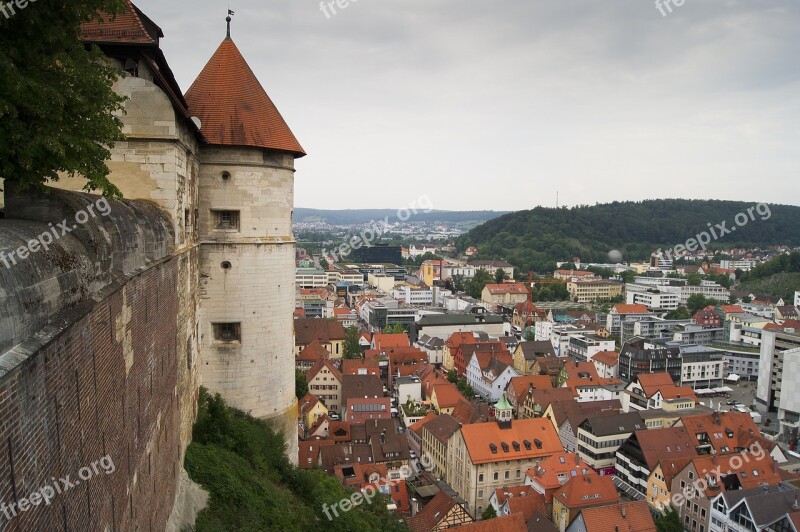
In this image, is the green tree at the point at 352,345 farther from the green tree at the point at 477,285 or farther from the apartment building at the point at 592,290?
the apartment building at the point at 592,290

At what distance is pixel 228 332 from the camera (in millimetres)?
16016

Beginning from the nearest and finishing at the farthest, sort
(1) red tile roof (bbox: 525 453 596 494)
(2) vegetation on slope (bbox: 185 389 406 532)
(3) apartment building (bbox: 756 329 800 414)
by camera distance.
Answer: (2) vegetation on slope (bbox: 185 389 406 532)
(1) red tile roof (bbox: 525 453 596 494)
(3) apartment building (bbox: 756 329 800 414)

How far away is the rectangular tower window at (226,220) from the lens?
15.7 meters

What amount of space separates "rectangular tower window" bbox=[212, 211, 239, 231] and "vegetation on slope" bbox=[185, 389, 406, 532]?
437 centimetres

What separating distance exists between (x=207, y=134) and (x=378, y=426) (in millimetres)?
29407

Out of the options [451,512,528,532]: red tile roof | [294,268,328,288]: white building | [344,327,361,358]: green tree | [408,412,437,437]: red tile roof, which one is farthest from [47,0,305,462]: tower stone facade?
[294,268,328,288]: white building

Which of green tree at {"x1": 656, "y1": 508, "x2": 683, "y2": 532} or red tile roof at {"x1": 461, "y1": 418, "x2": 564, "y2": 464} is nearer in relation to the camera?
green tree at {"x1": 656, "y1": 508, "x2": 683, "y2": 532}

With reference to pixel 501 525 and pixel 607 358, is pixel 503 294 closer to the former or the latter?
pixel 607 358

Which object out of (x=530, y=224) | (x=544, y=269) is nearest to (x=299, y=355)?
(x=544, y=269)

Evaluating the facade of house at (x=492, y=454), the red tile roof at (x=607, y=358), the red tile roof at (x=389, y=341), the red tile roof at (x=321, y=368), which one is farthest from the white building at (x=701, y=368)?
the red tile roof at (x=321, y=368)

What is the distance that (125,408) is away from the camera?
299 inches

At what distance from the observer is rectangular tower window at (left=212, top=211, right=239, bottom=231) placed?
15703 millimetres

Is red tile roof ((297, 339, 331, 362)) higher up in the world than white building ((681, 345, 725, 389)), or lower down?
higher up

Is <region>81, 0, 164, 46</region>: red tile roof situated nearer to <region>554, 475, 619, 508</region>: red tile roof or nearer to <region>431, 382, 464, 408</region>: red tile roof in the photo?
<region>554, 475, 619, 508</region>: red tile roof
